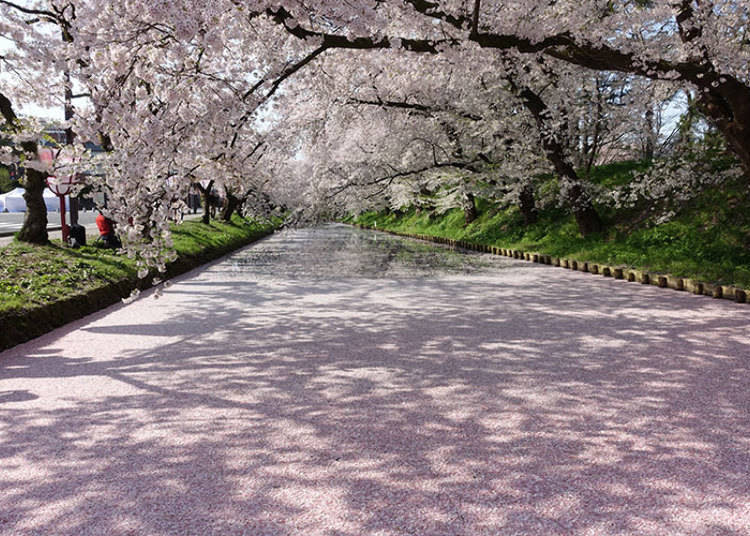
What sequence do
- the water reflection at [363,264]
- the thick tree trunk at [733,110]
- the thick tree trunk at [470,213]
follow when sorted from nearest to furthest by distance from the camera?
the thick tree trunk at [733,110] → the water reflection at [363,264] → the thick tree trunk at [470,213]

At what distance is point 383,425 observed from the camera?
4.11 m

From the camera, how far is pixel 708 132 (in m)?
16.6

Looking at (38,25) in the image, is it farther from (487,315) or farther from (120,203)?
(487,315)

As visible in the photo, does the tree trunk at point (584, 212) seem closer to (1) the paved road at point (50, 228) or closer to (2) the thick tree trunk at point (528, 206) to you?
(2) the thick tree trunk at point (528, 206)

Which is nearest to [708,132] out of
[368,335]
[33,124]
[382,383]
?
[368,335]

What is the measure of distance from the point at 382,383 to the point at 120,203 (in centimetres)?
440

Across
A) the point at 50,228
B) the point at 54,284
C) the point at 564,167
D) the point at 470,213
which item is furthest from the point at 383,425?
the point at 50,228

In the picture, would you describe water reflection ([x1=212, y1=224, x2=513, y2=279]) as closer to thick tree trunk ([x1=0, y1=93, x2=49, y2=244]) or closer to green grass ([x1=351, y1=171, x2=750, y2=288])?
green grass ([x1=351, y1=171, x2=750, y2=288])

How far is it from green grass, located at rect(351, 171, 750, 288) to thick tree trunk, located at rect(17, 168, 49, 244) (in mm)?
13762

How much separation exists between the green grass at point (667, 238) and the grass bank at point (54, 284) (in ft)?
35.1

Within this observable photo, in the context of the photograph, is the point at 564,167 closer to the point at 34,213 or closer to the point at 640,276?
the point at 640,276

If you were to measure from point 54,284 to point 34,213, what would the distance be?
589 cm

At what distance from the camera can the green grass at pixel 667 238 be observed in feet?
37.1

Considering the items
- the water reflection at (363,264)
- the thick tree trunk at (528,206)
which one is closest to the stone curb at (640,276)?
the water reflection at (363,264)
